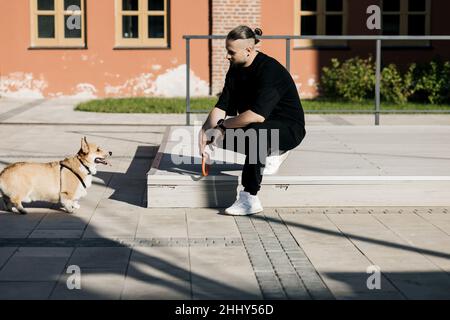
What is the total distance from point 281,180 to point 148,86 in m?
13.3

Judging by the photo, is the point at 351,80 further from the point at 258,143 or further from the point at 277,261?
the point at 277,261

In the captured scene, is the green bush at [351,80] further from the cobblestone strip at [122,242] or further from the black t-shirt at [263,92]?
the cobblestone strip at [122,242]

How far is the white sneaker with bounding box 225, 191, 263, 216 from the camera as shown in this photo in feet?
25.6

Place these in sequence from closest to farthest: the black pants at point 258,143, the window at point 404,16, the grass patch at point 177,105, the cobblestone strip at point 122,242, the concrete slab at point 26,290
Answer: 1. the concrete slab at point 26,290
2. the cobblestone strip at point 122,242
3. the black pants at point 258,143
4. the grass patch at point 177,105
5. the window at point 404,16

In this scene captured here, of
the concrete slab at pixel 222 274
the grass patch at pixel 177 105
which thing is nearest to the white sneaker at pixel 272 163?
the concrete slab at pixel 222 274

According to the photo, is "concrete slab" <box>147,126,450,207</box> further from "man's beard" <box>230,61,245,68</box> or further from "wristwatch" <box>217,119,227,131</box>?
"man's beard" <box>230,61,245,68</box>

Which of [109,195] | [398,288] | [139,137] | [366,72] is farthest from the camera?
[366,72]

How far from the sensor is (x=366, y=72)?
19.8 metres

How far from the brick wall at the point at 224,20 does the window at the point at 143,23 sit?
3.84 ft

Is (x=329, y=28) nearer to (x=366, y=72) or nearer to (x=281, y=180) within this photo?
(x=366, y=72)

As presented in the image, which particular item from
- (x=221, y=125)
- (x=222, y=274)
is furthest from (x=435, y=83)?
(x=222, y=274)

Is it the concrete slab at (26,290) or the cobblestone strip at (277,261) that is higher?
the concrete slab at (26,290)

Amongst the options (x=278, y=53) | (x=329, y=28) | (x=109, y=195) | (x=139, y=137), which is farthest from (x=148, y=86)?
(x=109, y=195)

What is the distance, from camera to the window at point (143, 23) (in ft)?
69.4
